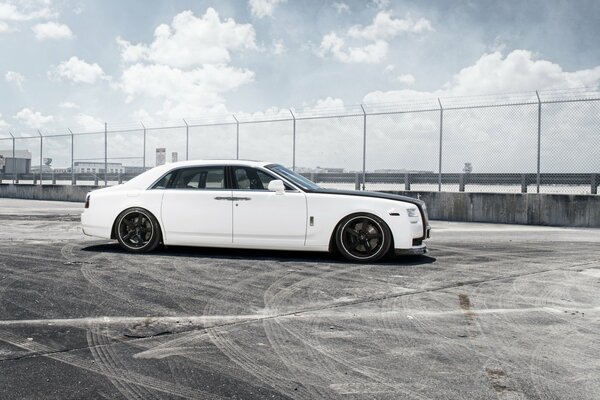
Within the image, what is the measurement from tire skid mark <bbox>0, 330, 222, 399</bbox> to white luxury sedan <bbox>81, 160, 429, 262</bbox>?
4032 millimetres

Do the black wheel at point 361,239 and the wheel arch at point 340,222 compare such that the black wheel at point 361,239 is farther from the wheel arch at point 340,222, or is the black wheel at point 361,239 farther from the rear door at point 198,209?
the rear door at point 198,209

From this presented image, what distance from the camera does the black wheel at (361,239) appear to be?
7.54 metres

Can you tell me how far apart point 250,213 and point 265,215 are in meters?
0.22

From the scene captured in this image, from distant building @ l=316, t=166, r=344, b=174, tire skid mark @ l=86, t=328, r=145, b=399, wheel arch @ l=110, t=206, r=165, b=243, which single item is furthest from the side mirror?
distant building @ l=316, t=166, r=344, b=174

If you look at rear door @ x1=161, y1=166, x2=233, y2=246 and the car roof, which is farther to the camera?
the car roof

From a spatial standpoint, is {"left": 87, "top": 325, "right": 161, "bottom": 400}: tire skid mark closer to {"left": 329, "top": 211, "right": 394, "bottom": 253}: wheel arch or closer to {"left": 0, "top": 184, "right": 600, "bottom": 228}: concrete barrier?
{"left": 329, "top": 211, "right": 394, "bottom": 253}: wheel arch

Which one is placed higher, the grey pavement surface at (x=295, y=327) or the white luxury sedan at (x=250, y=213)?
the white luxury sedan at (x=250, y=213)

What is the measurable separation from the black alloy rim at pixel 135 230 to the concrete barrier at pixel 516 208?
10.1m

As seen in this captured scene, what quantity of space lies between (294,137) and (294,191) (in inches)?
424

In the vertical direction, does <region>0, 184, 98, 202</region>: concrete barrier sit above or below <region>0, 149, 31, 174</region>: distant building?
below

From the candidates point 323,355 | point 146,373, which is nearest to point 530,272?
point 323,355

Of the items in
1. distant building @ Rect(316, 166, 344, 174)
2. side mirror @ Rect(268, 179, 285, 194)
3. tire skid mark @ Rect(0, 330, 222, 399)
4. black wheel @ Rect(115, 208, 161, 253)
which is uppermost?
distant building @ Rect(316, 166, 344, 174)

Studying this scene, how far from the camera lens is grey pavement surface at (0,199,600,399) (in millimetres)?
3254

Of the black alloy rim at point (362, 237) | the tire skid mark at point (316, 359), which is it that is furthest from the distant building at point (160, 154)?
the tire skid mark at point (316, 359)
